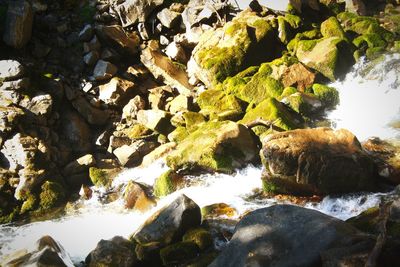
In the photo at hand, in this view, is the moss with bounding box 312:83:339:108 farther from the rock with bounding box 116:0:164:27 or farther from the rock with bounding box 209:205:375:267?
the rock with bounding box 116:0:164:27

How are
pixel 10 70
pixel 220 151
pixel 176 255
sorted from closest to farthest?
pixel 176 255, pixel 220 151, pixel 10 70

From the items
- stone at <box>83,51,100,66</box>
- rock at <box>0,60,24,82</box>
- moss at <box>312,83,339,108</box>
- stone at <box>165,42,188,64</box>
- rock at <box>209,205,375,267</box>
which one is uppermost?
rock at <box>0,60,24,82</box>

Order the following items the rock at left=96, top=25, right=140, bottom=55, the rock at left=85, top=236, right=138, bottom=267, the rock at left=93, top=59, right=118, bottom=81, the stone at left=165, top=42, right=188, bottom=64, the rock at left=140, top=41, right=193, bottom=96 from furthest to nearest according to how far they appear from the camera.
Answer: the rock at left=96, top=25, right=140, bottom=55 < the stone at left=165, top=42, right=188, bottom=64 < the rock at left=93, top=59, right=118, bottom=81 < the rock at left=140, top=41, right=193, bottom=96 < the rock at left=85, top=236, right=138, bottom=267

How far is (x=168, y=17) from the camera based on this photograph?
646 inches

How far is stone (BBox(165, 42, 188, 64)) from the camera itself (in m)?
15.7

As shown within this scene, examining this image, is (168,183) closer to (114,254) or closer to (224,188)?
(224,188)

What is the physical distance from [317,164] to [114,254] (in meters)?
4.83

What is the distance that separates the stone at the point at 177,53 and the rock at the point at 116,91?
96.7 inches

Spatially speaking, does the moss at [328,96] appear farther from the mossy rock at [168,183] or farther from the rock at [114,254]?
the rock at [114,254]

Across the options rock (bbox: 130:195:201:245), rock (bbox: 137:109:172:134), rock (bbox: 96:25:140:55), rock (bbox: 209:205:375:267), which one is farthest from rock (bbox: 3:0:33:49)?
rock (bbox: 209:205:375:267)

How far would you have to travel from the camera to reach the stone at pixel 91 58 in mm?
15266

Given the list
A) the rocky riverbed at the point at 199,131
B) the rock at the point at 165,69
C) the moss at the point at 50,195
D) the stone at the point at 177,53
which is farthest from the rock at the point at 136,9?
the moss at the point at 50,195

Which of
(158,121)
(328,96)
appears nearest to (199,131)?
(158,121)

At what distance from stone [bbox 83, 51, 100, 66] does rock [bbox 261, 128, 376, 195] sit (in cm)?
1021
